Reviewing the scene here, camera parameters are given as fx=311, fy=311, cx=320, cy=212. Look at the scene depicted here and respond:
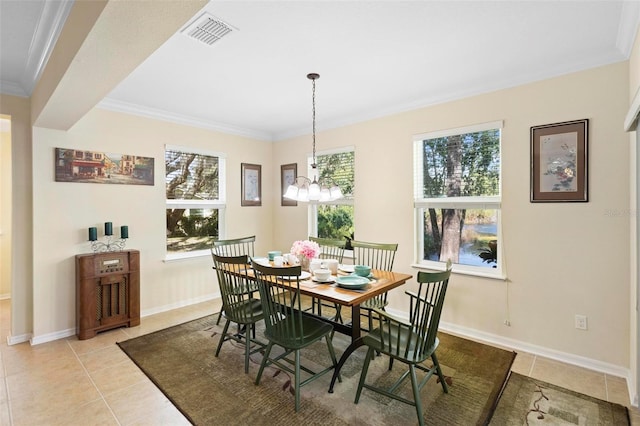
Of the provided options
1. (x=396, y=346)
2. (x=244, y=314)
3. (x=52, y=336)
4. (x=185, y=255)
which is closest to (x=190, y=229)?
(x=185, y=255)

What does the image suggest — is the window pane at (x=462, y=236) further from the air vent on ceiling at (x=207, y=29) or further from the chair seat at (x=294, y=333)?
the air vent on ceiling at (x=207, y=29)

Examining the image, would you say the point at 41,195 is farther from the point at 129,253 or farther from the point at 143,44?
the point at 143,44

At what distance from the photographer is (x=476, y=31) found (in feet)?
7.47

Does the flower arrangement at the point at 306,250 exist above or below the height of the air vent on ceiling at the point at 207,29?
below

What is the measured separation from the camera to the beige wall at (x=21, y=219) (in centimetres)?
322

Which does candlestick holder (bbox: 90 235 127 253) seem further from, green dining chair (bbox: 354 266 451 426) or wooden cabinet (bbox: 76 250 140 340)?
green dining chair (bbox: 354 266 451 426)

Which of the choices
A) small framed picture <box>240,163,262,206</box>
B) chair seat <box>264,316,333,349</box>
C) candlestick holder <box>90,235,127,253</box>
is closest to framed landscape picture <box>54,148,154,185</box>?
candlestick holder <box>90,235,127,253</box>

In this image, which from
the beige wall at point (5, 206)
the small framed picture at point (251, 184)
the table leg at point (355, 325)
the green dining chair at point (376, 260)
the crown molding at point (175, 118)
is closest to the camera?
the table leg at point (355, 325)

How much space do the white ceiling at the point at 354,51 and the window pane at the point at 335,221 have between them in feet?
4.99

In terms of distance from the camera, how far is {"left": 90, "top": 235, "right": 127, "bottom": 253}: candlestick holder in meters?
3.62

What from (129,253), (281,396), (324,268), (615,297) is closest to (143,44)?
(324,268)

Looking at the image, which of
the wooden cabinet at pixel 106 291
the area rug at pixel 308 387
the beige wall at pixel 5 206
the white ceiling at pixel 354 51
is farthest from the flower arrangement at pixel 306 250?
the beige wall at pixel 5 206

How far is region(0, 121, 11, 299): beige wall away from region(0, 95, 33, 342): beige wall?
1964 mm

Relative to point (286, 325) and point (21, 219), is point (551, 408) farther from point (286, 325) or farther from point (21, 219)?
point (21, 219)
